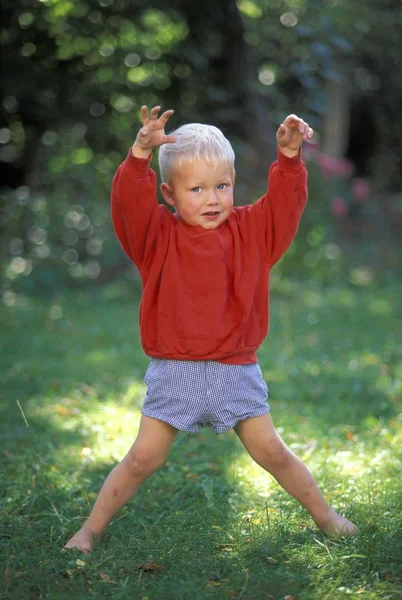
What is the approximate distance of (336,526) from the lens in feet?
9.93

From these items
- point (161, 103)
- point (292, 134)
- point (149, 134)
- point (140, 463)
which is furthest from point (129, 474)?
point (161, 103)

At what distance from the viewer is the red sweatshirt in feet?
9.46

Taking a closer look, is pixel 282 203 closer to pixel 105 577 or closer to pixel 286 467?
pixel 286 467

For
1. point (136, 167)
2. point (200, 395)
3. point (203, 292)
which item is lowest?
point (200, 395)

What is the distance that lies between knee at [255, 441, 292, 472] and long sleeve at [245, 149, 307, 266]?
65 centimetres

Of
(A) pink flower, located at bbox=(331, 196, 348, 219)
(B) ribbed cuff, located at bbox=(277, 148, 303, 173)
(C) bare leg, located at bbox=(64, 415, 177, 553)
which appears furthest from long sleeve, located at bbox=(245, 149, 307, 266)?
(A) pink flower, located at bbox=(331, 196, 348, 219)

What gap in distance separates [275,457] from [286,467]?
0.06 metres

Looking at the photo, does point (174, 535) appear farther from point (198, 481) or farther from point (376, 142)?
point (376, 142)

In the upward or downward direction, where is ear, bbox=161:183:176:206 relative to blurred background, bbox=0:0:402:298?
downward

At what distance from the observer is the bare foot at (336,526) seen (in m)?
3.01

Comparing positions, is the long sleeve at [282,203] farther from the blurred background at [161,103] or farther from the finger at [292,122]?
the blurred background at [161,103]

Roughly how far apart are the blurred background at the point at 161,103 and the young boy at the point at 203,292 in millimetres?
1746

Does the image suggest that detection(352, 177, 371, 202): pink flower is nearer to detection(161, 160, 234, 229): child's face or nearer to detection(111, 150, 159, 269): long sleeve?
detection(161, 160, 234, 229): child's face

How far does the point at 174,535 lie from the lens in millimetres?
3100
